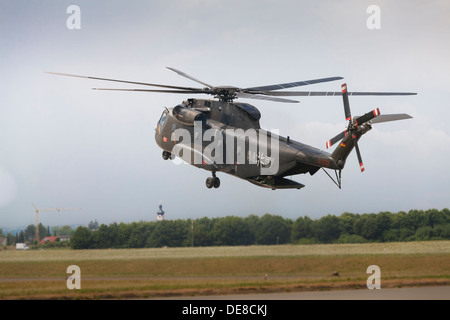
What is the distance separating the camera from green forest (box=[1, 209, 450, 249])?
71312 mm

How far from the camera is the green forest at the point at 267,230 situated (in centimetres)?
7131

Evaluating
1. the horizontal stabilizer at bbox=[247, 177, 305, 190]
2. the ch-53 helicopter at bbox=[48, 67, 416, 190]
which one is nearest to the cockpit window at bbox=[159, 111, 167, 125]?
the ch-53 helicopter at bbox=[48, 67, 416, 190]

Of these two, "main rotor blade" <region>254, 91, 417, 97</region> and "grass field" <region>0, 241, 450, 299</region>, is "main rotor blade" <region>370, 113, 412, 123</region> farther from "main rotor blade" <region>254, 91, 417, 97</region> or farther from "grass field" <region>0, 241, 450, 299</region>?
"grass field" <region>0, 241, 450, 299</region>

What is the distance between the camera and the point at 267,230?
70.5 m

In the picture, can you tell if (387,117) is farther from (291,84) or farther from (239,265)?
(239,265)

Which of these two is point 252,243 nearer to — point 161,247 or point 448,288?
point 161,247

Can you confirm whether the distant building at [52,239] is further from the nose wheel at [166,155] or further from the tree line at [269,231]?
the nose wheel at [166,155]

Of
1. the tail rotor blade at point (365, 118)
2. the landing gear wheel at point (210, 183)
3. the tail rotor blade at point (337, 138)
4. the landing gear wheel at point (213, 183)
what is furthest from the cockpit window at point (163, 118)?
the tail rotor blade at point (365, 118)

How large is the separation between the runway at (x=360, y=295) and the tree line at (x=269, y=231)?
27.6m

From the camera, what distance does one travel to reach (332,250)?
69.4 m

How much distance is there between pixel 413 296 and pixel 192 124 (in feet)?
61.3

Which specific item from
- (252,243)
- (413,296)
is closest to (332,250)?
(252,243)

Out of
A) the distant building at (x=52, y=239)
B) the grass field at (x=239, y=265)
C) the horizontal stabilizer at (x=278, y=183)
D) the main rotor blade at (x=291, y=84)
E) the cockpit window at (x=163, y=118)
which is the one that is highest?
the main rotor blade at (x=291, y=84)

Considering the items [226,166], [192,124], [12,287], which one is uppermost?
[192,124]
